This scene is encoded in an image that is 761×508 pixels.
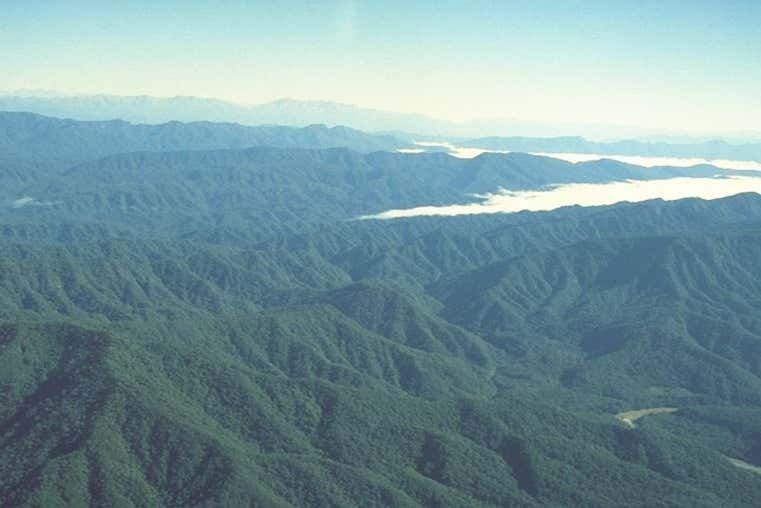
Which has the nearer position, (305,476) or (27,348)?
(305,476)

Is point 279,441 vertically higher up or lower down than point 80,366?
lower down

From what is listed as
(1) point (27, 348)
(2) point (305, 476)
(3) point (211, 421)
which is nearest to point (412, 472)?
(2) point (305, 476)

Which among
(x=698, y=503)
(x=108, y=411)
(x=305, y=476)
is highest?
(x=108, y=411)

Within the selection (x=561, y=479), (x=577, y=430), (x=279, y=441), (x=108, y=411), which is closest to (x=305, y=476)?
Answer: (x=279, y=441)

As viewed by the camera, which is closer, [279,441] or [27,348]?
[279,441]

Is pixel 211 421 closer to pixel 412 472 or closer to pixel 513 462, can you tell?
pixel 412 472

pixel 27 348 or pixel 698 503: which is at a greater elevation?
pixel 27 348

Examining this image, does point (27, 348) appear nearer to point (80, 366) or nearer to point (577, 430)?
A: point (80, 366)

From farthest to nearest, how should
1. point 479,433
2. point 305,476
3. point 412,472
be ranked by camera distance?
point 479,433 → point 412,472 → point 305,476

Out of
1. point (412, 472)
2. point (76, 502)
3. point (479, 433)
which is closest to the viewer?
point (76, 502)
